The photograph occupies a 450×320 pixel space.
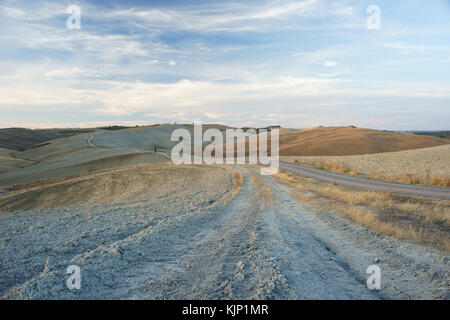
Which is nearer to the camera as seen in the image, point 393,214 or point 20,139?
point 393,214

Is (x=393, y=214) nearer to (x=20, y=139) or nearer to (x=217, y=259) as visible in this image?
(x=217, y=259)

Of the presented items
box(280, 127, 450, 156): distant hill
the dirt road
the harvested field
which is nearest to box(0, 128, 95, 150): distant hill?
box(280, 127, 450, 156): distant hill

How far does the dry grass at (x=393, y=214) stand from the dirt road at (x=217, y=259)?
662 millimetres

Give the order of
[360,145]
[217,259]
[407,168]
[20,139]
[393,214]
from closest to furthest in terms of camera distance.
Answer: [217,259] < [393,214] < [407,168] < [360,145] < [20,139]

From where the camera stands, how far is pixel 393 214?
37.8ft

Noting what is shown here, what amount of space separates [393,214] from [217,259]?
874 centimetres

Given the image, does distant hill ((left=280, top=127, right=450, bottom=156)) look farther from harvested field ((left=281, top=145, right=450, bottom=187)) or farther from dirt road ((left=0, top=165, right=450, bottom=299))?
dirt road ((left=0, top=165, right=450, bottom=299))

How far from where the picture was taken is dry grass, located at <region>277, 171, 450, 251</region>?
8.52 m

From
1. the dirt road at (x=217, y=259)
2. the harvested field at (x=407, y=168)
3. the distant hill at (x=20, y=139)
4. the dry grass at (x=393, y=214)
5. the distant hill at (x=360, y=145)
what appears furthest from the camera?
the distant hill at (x=20, y=139)

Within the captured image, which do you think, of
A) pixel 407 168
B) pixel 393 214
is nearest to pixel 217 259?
pixel 393 214

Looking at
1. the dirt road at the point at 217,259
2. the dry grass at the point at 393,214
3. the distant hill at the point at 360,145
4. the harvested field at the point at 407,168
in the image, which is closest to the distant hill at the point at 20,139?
the distant hill at the point at 360,145

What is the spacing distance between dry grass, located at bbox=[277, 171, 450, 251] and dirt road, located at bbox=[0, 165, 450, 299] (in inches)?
26.1

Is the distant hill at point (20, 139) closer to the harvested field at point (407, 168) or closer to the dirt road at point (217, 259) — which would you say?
the harvested field at point (407, 168)

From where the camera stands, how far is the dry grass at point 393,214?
852 cm
